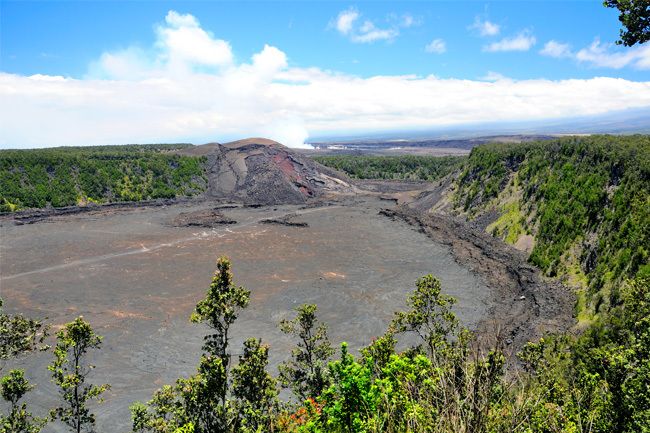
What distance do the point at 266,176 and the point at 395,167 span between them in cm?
4875

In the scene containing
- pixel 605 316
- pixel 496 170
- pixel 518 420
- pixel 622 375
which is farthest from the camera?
pixel 496 170

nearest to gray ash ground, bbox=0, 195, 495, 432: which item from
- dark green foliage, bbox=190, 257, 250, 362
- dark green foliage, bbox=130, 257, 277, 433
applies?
→ dark green foliage, bbox=130, 257, 277, 433

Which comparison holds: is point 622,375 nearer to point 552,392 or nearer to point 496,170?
point 552,392

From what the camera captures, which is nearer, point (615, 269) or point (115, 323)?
point (615, 269)

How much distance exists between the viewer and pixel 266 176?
91.6 metres

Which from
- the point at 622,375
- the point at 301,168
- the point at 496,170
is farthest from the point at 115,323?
the point at 301,168

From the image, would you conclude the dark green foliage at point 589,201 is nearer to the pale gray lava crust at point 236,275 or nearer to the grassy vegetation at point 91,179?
the pale gray lava crust at point 236,275

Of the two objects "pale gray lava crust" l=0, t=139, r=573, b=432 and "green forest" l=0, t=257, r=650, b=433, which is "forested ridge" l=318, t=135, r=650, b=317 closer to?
"pale gray lava crust" l=0, t=139, r=573, b=432

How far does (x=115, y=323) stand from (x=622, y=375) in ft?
105

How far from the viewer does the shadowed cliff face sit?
286 feet

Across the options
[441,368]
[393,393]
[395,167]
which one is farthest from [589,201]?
[395,167]

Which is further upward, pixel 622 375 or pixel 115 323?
pixel 622 375

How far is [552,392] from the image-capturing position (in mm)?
13938

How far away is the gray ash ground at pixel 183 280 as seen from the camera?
27328 millimetres
